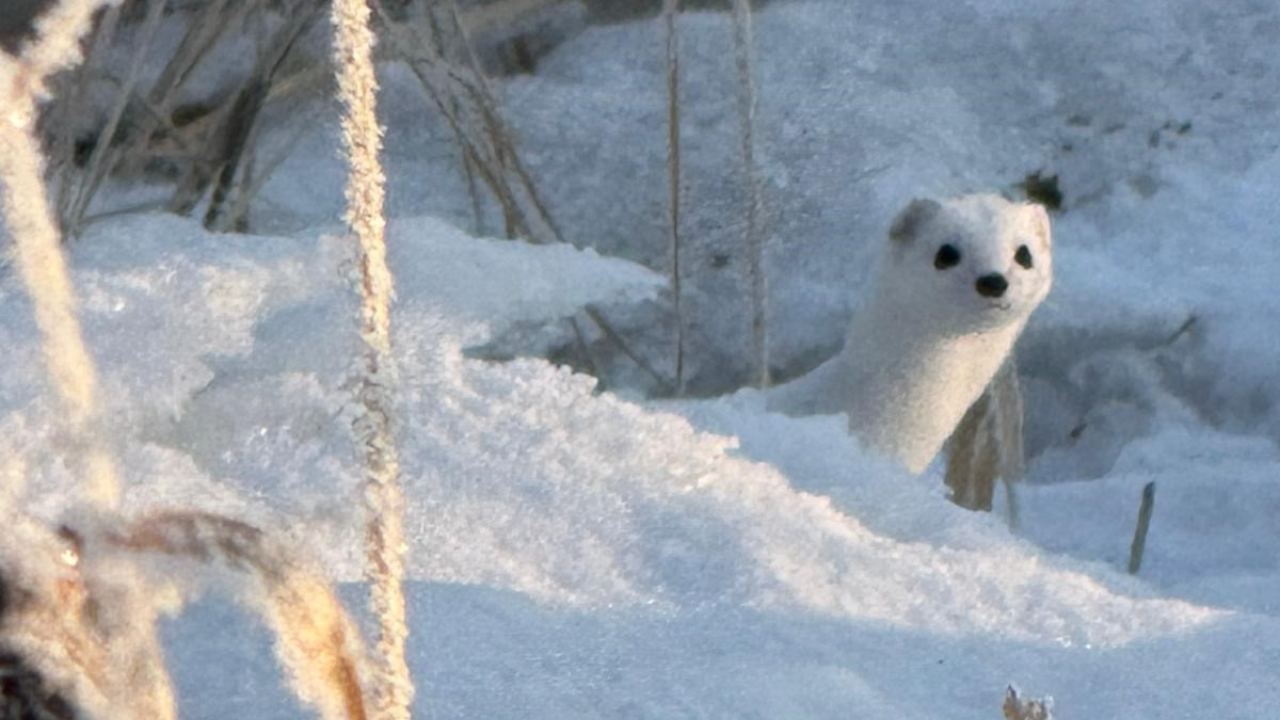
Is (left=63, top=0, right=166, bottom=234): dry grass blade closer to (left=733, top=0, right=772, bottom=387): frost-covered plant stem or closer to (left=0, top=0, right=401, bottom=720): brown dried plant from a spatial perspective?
(left=733, top=0, right=772, bottom=387): frost-covered plant stem

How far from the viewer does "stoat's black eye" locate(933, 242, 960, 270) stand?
3152 mm

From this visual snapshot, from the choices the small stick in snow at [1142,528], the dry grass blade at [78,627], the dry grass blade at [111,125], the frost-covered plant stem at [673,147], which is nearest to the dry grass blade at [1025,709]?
the dry grass blade at [78,627]

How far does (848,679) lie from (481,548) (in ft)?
0.78

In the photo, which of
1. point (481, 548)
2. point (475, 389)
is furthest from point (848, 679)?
point (475, 389)

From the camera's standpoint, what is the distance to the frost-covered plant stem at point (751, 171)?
7.64 feet

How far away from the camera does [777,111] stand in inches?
143

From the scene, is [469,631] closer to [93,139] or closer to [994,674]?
[994,674]

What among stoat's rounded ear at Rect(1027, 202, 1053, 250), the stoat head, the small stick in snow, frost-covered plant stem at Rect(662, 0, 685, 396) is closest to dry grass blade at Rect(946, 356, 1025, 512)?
the stoat head

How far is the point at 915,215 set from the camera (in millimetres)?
3205

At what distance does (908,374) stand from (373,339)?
270cm

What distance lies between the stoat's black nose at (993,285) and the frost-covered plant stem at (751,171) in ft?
1.61

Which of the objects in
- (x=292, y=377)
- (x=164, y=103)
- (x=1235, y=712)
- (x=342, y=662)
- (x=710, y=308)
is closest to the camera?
(x=342, y=662)

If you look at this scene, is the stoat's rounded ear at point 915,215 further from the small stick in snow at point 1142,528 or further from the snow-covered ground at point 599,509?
the small stick in snow at point 1142,528

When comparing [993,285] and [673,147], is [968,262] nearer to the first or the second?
[993,285]
